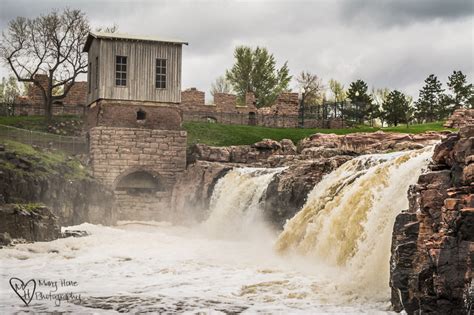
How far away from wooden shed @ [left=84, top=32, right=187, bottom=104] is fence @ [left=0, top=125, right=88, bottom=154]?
255 centimetres

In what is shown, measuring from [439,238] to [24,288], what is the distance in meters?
7.22

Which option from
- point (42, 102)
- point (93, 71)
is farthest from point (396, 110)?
point (42, 102)

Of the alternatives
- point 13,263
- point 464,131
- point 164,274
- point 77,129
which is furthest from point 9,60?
point 464,131

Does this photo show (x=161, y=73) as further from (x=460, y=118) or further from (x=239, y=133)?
(x=460, y=118)

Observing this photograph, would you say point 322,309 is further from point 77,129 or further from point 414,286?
point 77,129

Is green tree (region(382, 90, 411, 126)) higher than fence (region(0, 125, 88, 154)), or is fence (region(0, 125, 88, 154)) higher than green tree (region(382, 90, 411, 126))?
green tree (region(382, 90, 411, 126))

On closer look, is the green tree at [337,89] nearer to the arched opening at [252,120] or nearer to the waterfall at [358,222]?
the arched opening at [252,120]

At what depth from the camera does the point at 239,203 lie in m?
23.2

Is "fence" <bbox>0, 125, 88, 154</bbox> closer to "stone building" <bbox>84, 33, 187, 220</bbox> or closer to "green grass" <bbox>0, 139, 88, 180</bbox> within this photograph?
"green grass" <bbox>0, 139, 88, 180</bbox>

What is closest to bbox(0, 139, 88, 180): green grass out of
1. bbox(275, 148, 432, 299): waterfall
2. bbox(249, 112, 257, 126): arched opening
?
bbox(275, 148, 432, 299): waterfall

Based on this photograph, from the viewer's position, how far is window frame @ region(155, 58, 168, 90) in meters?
32.4

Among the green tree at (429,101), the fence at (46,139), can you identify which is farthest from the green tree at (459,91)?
the fence at (46,139)

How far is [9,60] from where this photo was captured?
1502 inches

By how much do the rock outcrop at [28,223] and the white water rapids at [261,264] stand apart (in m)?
0.75
